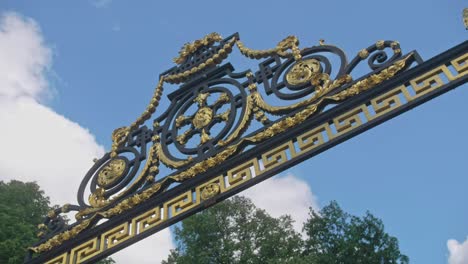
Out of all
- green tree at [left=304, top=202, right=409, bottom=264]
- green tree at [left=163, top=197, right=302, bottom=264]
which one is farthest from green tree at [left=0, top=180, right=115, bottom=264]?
green tree at [left=304, top=202, right=409, bottom=264]

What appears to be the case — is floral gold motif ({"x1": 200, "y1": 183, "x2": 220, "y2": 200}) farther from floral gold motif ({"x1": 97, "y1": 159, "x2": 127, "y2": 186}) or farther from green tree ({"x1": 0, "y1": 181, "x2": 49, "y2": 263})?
green tree ({"x1": 0, "y1": 181, "x2": 49, "y2": 263})

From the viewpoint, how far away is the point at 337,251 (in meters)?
12.8

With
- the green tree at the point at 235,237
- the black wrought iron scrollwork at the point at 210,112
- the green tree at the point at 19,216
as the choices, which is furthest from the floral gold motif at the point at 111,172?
the green tree at the point at 235,237

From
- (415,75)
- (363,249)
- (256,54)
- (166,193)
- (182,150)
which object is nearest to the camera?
(415,75)

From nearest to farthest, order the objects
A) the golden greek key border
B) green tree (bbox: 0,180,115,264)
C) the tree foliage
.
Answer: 1. the golden greek key border
2. green tree (bbox: 0,180,115,264)
3. the tree foliage

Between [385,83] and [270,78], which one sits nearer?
[385,83]

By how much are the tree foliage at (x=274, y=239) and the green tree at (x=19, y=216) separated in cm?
237

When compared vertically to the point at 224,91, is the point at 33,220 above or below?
above

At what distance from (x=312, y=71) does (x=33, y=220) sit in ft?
34.1

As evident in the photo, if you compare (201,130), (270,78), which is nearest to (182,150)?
(201,130)

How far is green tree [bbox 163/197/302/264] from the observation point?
41.4 feet

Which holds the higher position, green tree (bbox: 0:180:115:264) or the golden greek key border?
green tree (bbox: 0:180:115:264)

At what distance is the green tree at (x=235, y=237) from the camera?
12.6 m

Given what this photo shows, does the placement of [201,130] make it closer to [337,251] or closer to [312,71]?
[312,71]
